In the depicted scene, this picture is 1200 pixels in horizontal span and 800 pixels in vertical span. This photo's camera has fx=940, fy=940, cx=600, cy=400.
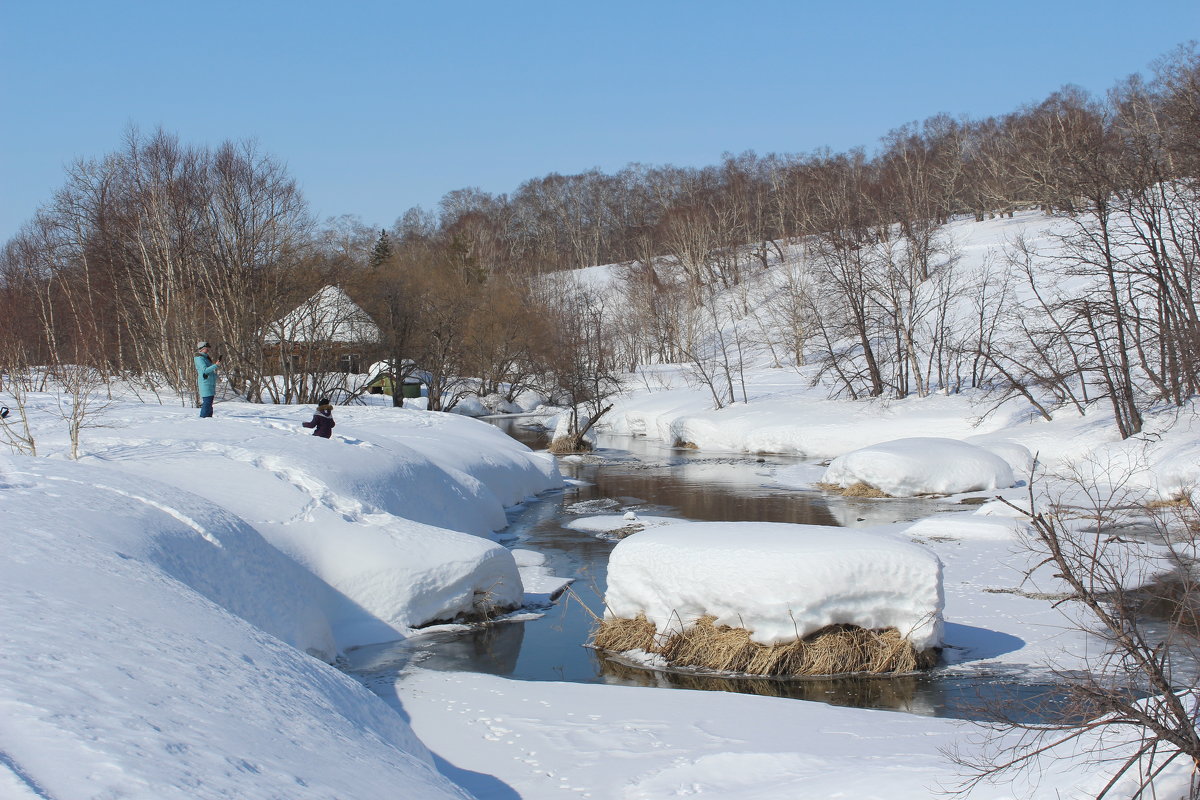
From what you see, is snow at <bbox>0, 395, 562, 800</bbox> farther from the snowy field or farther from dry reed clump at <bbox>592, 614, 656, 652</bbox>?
dry reed clump at <bbox>592, 614, 656, 652</bbox>

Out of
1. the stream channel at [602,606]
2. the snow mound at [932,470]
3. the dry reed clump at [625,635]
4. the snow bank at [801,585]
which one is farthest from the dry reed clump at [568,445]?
the snow bank at [801,585]

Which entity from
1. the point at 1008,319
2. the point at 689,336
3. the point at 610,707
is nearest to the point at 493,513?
the point at 610,707

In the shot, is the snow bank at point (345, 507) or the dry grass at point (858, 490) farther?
the dry grass at point (858, 490)

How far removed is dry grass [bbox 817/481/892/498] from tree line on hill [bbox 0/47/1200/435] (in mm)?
6593

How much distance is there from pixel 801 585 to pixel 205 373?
14.1 m

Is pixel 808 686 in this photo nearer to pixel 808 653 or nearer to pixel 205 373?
pixel 808 653

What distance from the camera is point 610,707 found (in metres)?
9.57

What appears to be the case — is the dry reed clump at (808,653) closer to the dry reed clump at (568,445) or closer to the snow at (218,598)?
the snow at (218,598)

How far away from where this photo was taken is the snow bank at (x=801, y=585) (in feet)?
37.2

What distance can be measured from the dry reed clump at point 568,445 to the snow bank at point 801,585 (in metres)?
24.7

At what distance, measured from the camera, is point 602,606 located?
1434 cm

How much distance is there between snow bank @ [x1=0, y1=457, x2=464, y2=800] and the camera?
4484 millimetres

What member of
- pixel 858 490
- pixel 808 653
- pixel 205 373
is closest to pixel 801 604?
pixel 808 653

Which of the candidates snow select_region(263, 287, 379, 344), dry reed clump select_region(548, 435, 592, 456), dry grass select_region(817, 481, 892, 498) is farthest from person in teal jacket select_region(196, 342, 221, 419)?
dry reed clump select_region(548, 435, 592, 456)
